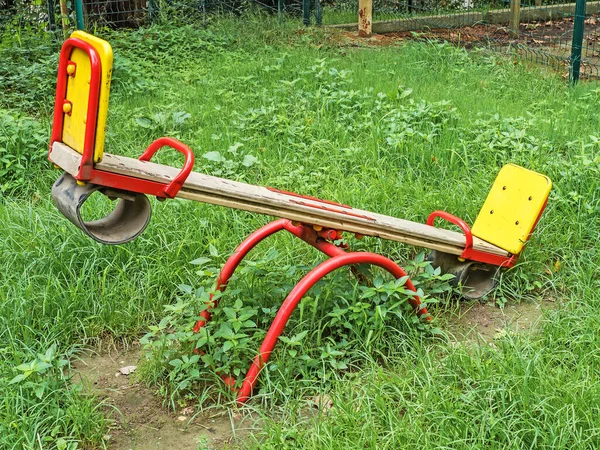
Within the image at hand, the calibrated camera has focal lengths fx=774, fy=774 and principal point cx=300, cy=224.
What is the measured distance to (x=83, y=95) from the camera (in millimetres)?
2650

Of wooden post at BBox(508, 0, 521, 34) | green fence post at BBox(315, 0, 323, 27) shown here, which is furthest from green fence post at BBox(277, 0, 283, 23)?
wooden post at BBox(508, 0, 521, 34)

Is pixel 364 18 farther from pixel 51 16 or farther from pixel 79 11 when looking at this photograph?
pixel 51 16

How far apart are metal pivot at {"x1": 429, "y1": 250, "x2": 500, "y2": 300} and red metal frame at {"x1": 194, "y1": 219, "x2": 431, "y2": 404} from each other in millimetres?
446

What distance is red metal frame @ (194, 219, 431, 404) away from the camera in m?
3.12

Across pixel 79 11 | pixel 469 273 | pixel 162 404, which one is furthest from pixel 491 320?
pixel 79 11

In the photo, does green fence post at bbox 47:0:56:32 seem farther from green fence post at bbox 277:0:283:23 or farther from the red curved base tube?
the red curved base tube

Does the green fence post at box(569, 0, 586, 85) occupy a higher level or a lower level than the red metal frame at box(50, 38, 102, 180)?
lower

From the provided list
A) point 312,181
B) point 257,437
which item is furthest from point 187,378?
point 312,181

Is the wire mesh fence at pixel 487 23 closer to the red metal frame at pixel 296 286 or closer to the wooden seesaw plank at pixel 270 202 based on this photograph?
the wooden seesaw plank at pixel 270 202

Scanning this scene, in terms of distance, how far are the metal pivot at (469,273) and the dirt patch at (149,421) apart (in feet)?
4.52

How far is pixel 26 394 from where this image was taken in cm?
303

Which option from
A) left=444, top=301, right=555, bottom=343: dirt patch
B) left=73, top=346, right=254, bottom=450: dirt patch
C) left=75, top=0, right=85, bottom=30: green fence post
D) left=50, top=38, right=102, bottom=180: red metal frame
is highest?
left=50, top=38, right=102, bottom=180: red metal frame

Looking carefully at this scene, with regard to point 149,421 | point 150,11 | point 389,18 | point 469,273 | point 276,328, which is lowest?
point 149,421

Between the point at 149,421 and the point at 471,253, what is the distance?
1698 millimetres
